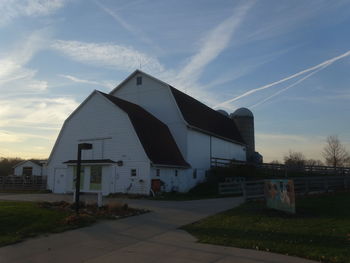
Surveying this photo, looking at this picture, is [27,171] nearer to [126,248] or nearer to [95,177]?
[95,177]

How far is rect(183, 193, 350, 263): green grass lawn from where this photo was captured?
7.91 metres

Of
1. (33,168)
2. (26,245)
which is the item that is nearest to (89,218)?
(26,245)

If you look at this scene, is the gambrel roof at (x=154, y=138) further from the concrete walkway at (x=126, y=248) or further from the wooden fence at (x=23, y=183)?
the concrete walkway at (x=126, y=248)

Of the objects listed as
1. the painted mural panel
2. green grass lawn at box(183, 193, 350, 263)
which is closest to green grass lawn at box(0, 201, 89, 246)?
green grass lawn at box(183, 193, 350, 263)

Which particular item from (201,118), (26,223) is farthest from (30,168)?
(26,223)

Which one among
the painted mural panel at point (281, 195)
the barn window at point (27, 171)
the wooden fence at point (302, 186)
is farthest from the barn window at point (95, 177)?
the barn window at point (27, 171)

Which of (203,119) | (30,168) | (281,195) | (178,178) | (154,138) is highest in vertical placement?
(203,119)

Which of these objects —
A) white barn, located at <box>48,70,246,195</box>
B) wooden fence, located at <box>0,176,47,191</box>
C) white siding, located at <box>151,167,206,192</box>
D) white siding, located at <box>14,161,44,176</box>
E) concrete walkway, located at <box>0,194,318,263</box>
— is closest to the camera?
concrete walkway, located at <box>0,194,318,263</box>

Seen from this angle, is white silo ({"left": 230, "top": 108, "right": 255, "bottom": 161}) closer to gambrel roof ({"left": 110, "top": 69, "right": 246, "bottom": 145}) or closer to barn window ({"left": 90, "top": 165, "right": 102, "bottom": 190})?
gambrel roof ({"left": 110, "top": 69, "right": 246, "bottom": 145})

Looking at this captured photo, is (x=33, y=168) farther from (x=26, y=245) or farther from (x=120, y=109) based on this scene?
(x=26, y=245)

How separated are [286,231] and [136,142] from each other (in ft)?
57.7

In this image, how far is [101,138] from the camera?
2859 cm

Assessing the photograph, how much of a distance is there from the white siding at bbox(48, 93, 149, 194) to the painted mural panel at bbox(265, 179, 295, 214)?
12.5 m

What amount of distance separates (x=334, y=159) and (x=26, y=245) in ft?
228
